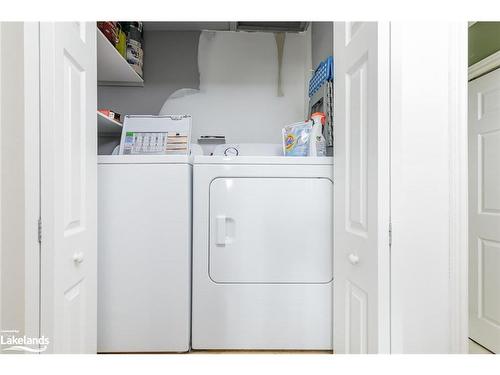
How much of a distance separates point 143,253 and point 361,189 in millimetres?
1049

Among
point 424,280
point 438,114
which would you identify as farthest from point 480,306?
point 438,114

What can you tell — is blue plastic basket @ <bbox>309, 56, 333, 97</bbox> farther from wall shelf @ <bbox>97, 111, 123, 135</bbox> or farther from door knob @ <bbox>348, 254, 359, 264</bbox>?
wall shelf @ <bbox>97, 111, 123, 135</bbox>

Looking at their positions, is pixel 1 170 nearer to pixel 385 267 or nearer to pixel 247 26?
pixel 385 267

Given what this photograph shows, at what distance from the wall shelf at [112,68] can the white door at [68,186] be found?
0.46 meters

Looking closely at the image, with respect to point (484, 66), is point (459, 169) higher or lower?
lower

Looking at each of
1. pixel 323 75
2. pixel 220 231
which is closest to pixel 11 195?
pixel 220 231

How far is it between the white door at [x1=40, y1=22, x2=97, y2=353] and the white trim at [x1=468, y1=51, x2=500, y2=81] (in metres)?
1.42

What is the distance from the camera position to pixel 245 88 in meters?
2.43

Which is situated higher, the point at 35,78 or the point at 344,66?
the point at 344,66

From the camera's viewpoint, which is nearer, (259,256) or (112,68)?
(259,256)

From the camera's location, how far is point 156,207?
4.81 feet

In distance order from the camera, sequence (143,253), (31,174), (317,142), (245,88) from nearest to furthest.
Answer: (31,174)
(143,253)
(317,142)
(245,88)

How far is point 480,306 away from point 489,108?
2.40ft

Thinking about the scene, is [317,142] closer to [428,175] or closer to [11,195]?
[428,175]
